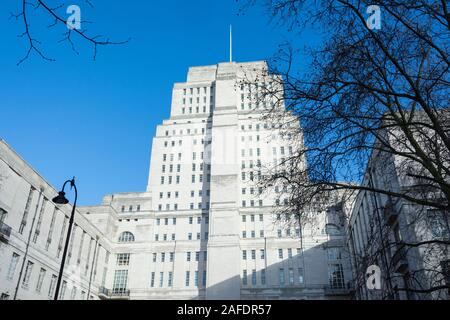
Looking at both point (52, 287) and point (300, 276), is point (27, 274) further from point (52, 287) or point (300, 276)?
point (300, 276)

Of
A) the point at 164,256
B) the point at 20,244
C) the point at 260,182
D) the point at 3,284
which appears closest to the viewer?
the point at 260,182

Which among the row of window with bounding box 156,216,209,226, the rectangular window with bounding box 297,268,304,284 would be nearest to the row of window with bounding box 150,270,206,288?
the row of window with bounding box 156,216,209,226

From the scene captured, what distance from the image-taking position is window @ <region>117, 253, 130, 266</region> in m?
64.6

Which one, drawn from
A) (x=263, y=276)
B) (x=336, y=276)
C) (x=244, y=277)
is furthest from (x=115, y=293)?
(x=336, y=276)

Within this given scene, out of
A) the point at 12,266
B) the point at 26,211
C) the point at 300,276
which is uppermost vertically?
the point at 26,211

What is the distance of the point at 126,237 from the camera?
67.2 metres

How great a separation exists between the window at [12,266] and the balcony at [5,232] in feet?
8.71

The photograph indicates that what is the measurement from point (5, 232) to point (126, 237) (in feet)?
105

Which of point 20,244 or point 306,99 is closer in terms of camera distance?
point 306,99

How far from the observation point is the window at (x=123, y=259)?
64.6m

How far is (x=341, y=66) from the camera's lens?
9.96 metres
